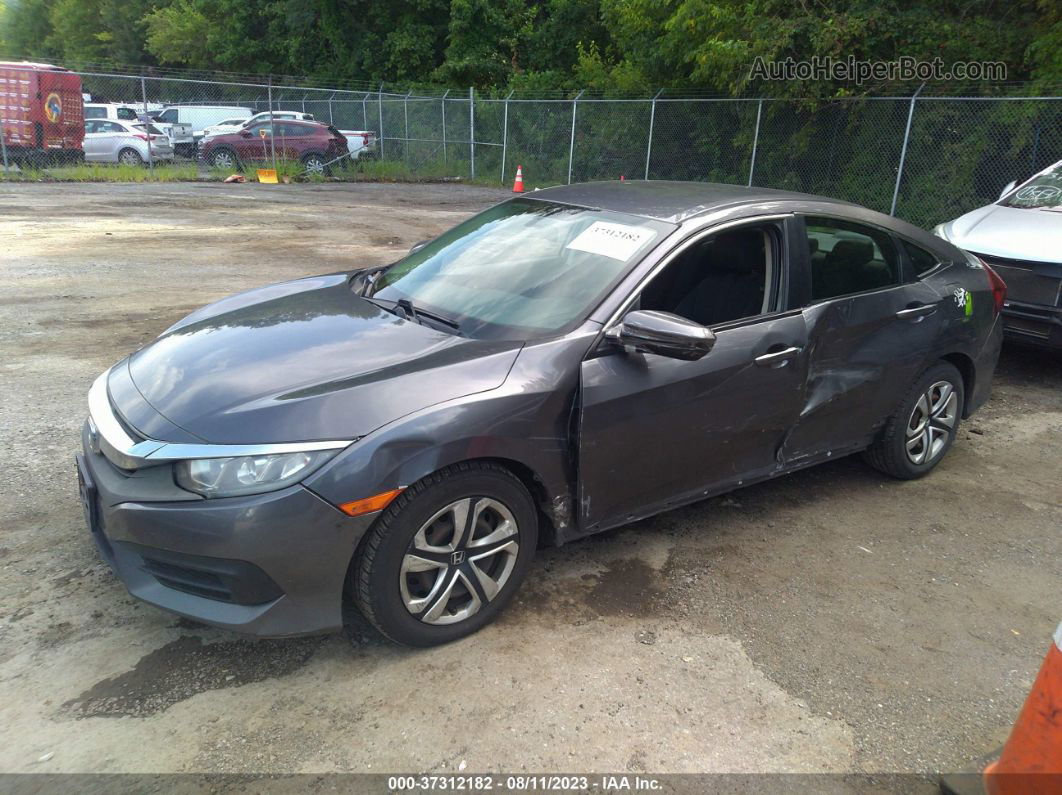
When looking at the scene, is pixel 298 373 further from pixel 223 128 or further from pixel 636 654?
pixel 223 128

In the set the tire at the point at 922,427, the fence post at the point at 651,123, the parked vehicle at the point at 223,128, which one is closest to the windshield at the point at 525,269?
the tire at the point at 922,427

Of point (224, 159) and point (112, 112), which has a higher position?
point (112, 112)

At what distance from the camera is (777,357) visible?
372 centimetres

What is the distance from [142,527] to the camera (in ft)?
8.90

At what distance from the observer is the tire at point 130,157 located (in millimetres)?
21891

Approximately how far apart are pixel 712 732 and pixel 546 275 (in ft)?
6.42

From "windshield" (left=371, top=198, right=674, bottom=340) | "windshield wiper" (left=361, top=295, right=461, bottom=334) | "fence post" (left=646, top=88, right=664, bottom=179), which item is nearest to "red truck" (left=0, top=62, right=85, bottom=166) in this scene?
"fence post" (left=646, top=88, right=664, bottom=179)

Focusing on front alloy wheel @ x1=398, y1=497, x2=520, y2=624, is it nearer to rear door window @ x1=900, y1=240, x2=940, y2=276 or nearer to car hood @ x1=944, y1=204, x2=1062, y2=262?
rear door window @ x1=900, y1=240, x2=940, y2=276

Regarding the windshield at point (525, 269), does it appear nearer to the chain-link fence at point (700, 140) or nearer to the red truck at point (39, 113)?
the chain-link fence at point (700, 140)

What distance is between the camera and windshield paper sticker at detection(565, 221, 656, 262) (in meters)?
3.57

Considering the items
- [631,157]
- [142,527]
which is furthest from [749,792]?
[631,157]

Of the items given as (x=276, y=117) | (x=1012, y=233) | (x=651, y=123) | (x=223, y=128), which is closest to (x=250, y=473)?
(x=1012, y=233)

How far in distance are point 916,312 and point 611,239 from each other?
182cm

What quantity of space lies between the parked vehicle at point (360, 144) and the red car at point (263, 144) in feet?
4.60
